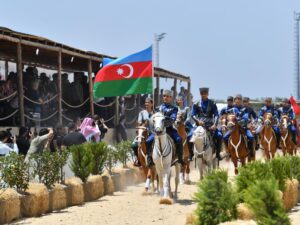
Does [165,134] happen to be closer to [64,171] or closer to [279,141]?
[64,171]

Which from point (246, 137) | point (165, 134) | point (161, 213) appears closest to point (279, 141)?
point (246, 137)

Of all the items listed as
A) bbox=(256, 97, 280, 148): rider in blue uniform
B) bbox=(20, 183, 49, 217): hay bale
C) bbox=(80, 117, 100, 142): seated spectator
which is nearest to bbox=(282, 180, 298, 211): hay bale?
bbox=(20, 183, 49, 217): hay bale

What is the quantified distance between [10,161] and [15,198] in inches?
33.8

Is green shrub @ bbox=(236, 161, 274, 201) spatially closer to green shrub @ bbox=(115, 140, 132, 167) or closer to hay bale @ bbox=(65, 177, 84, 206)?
hay bale @ bbox=(65, 177, 84, 206)

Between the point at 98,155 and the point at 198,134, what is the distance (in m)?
2.96

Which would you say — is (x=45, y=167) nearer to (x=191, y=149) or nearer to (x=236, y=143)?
(x=191, y=149)

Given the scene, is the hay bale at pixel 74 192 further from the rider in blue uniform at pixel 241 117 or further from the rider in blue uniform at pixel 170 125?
the rider in blue uniform at pixel 241 117

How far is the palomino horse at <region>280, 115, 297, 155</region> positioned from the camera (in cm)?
2592

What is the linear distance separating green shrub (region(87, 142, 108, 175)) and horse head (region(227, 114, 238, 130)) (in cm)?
369

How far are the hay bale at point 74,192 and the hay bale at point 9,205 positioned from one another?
262 centimetres

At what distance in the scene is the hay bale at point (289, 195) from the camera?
46.8 ft

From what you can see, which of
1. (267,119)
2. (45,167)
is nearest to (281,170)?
(45,167)

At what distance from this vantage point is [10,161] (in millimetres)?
14273

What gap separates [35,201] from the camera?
1458 cm
